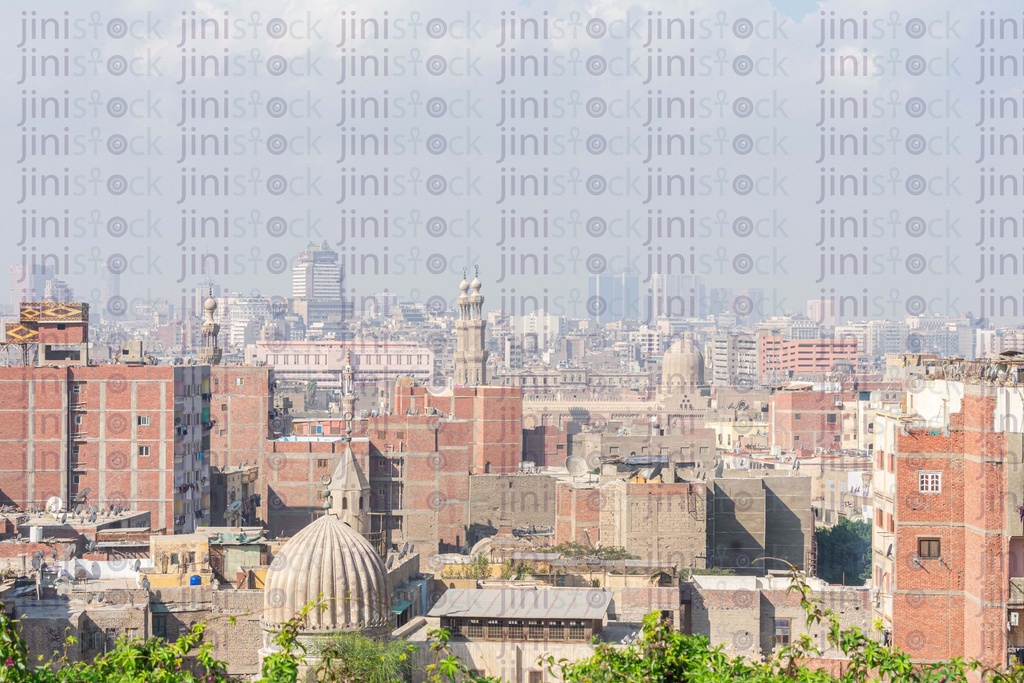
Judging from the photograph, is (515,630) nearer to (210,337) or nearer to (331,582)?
(331,582)

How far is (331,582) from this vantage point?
2233 cm

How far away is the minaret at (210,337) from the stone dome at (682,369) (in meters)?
49.8

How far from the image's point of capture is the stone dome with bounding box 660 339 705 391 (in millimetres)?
113000

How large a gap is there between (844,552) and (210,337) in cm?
3046

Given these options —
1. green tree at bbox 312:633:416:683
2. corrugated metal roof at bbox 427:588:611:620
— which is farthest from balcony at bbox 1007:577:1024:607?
green tree at bbox 312:633:416:683

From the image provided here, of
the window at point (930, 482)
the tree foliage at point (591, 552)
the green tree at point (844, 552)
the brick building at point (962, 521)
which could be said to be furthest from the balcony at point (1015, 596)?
the green tree at point (844, 552)

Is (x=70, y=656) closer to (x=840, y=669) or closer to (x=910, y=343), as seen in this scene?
(x=840, y=669)

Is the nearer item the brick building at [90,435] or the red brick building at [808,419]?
the brick building at [90,435]

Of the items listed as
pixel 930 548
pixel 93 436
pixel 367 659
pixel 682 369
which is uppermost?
pixel 682 369

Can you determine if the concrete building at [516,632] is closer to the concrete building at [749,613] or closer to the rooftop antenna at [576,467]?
the concrete building at [749,613]

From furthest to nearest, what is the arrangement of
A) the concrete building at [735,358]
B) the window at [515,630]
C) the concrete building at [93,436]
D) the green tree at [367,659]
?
the concrete building at [735,358] → the concrete building at [93,436] → the window at [515,630] → the green tree at [367,659]

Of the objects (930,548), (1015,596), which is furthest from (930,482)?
(1015,596)

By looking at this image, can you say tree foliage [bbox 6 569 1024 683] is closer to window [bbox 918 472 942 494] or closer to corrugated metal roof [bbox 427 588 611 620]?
window [bbox 918 472 942 494]

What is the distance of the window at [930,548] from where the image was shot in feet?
70.1
